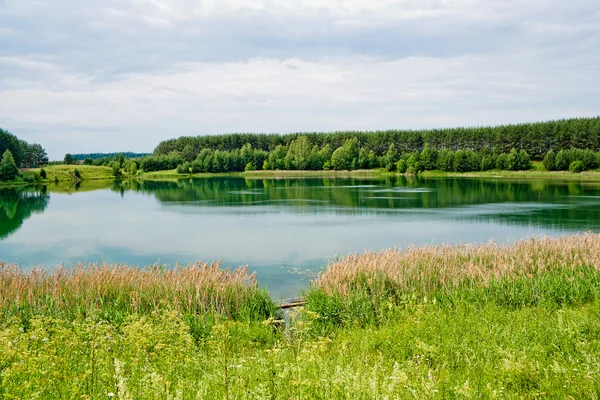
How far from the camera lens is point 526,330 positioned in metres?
7.73

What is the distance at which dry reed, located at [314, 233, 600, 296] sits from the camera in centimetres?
1129

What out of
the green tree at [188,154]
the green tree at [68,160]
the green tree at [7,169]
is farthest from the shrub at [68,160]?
the green tree at [7,169]

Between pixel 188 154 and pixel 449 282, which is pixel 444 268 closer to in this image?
pixel 449 282

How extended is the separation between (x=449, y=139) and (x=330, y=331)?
130199 mm

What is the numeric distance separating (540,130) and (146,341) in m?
127

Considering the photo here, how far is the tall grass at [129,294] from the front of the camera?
10.1 meters

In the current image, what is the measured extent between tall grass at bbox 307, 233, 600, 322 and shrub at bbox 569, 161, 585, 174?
91.0 metres

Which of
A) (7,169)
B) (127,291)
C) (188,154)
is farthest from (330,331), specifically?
(188,154)

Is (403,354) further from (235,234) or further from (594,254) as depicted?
(235,234)

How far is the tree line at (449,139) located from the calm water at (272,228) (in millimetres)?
73385

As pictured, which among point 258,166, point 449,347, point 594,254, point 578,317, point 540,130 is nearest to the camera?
point 449,347

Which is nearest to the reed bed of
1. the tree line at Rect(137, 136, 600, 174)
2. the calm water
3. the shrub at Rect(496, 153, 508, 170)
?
the calm water

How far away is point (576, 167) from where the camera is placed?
9225cm

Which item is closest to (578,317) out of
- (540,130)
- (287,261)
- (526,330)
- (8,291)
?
(526,330)
